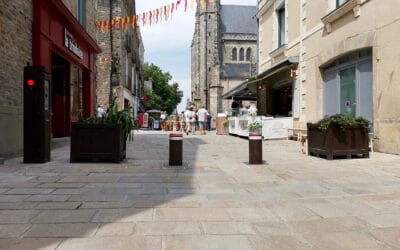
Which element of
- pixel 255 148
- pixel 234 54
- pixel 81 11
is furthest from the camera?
pixel 234 54

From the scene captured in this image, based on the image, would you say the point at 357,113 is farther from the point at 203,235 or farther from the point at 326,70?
the point at 203,235

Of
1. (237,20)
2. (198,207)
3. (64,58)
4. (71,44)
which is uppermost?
(237,20)

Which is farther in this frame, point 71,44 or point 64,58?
point 64,58

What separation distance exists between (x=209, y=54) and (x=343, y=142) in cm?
5041

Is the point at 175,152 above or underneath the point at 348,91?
underneath

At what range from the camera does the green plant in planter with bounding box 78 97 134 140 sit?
7922 millimetres

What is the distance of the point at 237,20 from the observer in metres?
64.0

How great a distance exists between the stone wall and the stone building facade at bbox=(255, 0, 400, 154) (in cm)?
843

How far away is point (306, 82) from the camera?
45.3 ft

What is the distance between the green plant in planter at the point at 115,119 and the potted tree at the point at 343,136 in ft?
13.6

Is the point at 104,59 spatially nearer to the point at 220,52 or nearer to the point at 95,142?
the point at 95,142

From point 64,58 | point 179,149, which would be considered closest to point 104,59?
point 64,58

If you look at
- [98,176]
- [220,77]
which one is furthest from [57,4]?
[220,77]

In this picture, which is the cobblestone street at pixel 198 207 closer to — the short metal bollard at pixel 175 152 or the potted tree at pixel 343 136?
the short metal bollard at pixel 175 152
